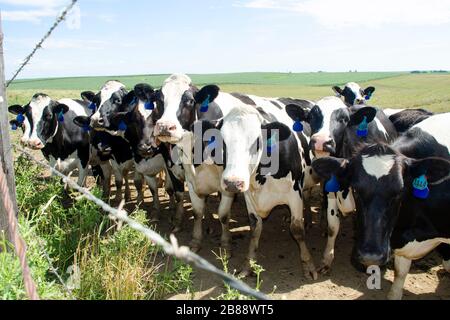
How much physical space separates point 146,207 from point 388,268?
4.66 meters

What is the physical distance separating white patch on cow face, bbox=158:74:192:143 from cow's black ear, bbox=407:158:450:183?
296 cm

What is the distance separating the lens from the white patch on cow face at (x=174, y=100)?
5613mm

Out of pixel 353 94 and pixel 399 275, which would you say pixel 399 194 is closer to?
pixel 399 275

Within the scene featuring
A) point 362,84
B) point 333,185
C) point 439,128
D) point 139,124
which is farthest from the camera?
point 362,84

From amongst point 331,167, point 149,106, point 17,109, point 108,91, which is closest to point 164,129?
point 149,106

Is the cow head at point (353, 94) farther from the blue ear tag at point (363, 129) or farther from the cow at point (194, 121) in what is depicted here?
the blue ear tag at point (363, 129)

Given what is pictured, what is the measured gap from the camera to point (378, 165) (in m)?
3.78

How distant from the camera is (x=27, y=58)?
12.5 ft

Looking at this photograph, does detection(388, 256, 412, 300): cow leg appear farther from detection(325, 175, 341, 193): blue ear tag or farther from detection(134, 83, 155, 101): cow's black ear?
detection(134, 83, 155, 101): cow's black ear

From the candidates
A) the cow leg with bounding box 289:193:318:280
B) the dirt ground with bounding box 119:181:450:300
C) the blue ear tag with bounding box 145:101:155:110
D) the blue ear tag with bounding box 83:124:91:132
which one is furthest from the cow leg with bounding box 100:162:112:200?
the cow leg with bounding box 289:193:318:280

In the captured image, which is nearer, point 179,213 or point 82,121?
point 179,213

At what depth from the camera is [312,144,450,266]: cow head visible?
143 inches

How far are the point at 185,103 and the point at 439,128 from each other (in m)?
3.26
